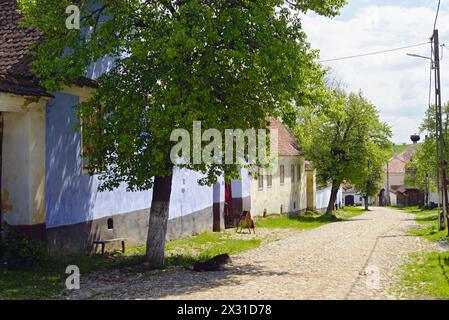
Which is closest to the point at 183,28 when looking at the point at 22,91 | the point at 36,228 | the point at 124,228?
the point at 22,91

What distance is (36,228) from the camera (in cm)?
1290

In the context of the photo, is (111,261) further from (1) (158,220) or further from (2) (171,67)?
(2) (171,67)

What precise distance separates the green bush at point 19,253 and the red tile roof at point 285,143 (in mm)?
24629

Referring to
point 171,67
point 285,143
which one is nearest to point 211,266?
point 171,67

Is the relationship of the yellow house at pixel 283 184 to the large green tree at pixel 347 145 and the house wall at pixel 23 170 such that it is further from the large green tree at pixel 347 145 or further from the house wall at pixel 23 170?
the house wall at pixel 23 170

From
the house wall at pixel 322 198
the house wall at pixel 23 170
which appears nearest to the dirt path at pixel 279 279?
the house wall at pixel 23 170

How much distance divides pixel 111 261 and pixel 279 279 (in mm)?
4920

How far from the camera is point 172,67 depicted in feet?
39.0

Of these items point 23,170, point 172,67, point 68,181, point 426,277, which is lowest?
point 426,277

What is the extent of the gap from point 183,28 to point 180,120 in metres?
1.81

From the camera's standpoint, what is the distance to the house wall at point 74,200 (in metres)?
13.7

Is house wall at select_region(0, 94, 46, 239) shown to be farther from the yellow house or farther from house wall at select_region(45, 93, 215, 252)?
the yellow house

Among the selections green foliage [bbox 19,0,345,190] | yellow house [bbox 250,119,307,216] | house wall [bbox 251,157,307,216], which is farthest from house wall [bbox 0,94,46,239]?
yellow house [bbox 250,119,307,216]

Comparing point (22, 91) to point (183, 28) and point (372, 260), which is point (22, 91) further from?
point (372, 260)
